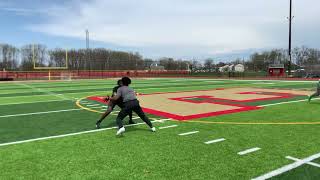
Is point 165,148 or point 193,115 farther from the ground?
point 193,115

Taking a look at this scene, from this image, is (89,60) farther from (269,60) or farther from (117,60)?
(269,60)

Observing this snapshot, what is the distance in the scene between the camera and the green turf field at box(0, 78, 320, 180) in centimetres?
543

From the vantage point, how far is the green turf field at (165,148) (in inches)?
214

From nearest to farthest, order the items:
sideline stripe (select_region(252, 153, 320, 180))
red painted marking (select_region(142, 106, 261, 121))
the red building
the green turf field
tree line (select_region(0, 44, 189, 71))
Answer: sideline stripe (select_region(252, 153, 320, 180))
the green turf field
red painted marking (select_region(142, 106, 261, 121))
the red building
tree line (select_region(0, 44, 189, 71))

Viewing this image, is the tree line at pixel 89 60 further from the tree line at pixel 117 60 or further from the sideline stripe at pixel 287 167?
the sideline stripe at pixel 287 167

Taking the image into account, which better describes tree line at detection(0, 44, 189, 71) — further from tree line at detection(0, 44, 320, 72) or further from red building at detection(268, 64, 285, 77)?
red building at detection(268, 64, 285, 77)

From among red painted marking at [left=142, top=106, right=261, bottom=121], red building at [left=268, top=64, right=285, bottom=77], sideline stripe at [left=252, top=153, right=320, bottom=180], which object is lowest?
sideline stripe at [left=252, top=153, right=320, bottom=180]

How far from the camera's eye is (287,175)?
5242 mm

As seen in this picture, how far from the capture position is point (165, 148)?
6.82 m

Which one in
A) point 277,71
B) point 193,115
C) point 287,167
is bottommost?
point 287,167

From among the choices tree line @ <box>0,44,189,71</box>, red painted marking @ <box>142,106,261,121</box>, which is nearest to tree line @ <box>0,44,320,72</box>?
tree line @ <box>0,44,189,71</box>

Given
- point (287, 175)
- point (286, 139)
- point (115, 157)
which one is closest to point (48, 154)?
point (115, 157)

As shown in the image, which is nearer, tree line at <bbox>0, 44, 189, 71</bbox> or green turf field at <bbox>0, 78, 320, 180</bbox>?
green turf field at <bbox>0, 78, 320, 180</bbox>

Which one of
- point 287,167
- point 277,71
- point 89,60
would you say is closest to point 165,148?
point 287,167
